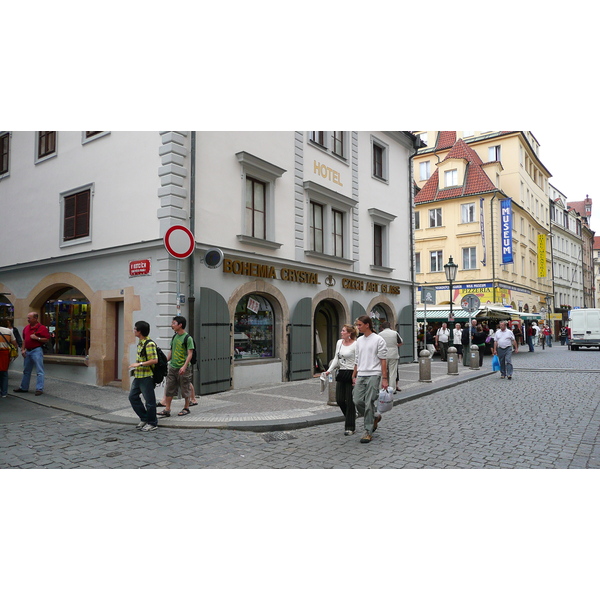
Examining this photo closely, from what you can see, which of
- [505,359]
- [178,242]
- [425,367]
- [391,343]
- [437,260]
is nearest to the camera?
[178,242]

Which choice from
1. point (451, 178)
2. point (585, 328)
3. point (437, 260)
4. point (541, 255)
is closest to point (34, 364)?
point (585, 328)

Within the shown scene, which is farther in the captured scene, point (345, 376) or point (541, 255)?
point (541, 255)

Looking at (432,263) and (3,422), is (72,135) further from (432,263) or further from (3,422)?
(432,263)

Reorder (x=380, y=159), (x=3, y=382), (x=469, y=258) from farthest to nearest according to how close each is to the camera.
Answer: (x=469, y=258), (x=380, y=159), (x=3, y=382)

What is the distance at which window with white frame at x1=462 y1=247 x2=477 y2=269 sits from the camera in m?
35.1

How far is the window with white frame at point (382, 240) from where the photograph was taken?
18.2m

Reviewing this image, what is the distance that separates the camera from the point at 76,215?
41.9ft

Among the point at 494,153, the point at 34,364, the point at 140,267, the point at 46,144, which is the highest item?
the point at 494,153

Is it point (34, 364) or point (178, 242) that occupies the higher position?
point (178, 242)

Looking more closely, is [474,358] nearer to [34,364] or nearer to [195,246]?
[195,246]

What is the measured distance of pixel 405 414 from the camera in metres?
9.09

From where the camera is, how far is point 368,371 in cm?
704

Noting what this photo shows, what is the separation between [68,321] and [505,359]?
12170 millimetres

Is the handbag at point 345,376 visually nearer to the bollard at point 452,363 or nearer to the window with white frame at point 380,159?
the bollard at point 452,363
